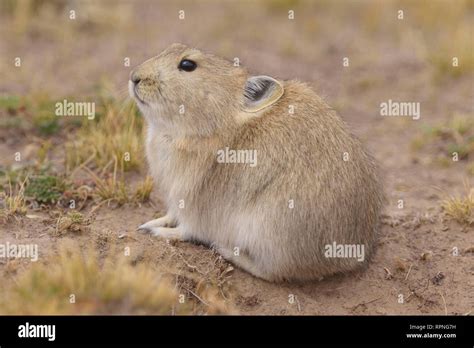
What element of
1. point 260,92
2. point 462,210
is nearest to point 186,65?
point 260,92

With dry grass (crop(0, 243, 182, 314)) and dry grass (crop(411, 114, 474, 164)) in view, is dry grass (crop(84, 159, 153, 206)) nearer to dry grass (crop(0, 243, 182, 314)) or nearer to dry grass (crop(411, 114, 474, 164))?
dry grass (crop(0, 243, 182, 314))

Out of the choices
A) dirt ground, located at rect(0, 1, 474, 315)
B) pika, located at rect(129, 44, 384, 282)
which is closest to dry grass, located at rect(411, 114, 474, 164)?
dirt ground, located at rect(0, 1, 474, 315)

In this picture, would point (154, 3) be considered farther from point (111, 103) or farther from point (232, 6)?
point (111, 103)

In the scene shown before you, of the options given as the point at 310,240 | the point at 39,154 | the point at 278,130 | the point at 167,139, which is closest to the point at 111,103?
the point at 39,154

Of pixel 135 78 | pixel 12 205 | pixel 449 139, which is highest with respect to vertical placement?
pixel 135 78

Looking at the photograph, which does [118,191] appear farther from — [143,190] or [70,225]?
[70,225]

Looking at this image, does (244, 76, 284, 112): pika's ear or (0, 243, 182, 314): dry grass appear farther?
(244, 76, 284, 112): pika's ear

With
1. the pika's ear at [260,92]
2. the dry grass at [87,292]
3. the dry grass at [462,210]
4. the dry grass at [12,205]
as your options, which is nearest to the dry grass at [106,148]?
the dry grass at [12,205]
